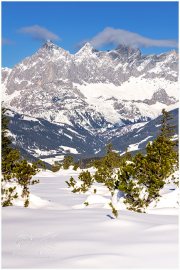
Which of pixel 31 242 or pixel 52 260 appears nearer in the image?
pixel 52 260

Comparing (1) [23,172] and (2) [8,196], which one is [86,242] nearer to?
(2) [8,196]

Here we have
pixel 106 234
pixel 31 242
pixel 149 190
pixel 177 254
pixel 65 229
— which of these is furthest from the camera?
pixel 149 190

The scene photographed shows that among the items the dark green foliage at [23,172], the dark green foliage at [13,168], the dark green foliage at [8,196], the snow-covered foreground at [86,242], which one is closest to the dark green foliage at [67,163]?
the dark green foliage at [13,168]

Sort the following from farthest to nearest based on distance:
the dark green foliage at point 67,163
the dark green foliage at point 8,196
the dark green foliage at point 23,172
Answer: the dark green foliage at point 67,163 → the dark green foliage at point 23,172 → the dark green foliage at point 8,196

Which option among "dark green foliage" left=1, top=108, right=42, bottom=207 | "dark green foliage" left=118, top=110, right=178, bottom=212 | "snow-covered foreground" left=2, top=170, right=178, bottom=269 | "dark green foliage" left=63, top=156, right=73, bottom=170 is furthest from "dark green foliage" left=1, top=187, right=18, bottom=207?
"dark green foliage" left=63, top=156, right=73, bottom=170

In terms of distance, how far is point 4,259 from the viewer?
1237 centimetres

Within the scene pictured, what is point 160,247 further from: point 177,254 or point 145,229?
point 145,229

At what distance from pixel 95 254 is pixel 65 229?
4888mm

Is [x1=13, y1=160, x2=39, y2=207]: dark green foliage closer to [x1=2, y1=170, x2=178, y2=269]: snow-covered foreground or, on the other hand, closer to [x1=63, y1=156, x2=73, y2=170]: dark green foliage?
[x1=2, y1=170, x2=178, y2=269]: snow-covered foreground

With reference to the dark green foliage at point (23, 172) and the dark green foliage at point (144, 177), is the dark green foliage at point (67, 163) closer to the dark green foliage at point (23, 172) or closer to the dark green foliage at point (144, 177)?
the dark green foliage at point (23, 172)

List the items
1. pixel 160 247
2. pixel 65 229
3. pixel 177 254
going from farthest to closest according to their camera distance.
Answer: pixel 65 229, pixel 160 247, pixel 177 254

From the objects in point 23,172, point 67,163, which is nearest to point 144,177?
point 23,172

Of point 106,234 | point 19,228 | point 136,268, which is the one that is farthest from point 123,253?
point 19,228

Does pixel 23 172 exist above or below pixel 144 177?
above
